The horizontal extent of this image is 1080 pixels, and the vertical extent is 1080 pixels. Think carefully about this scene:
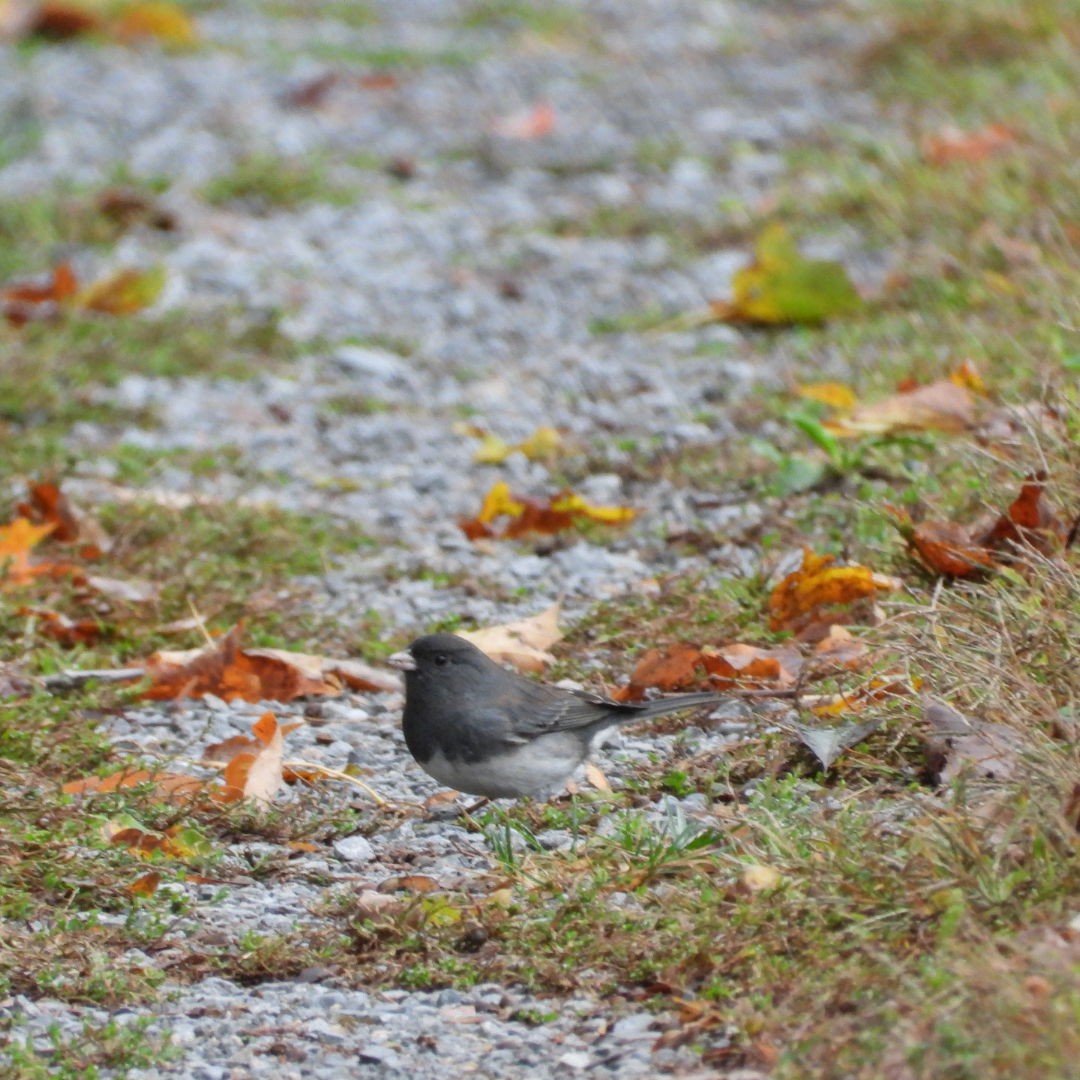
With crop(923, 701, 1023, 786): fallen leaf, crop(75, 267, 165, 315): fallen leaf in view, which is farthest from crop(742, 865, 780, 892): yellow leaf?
crop(75, 267, 165, 315): fallen leaf

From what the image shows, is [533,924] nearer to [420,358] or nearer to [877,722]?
[877,722]

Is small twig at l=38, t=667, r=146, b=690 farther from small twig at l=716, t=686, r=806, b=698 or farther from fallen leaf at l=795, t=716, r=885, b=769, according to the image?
fallen leaf at l=795, t=716, r=885, b=769

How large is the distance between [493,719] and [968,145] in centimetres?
530

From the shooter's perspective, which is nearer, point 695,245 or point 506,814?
point 506,814

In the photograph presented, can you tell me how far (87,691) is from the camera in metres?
4.62

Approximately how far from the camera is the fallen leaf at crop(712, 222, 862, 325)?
7.20m

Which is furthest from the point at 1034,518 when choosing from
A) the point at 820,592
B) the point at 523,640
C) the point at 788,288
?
the point at 788,288

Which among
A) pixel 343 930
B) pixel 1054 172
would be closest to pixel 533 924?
pixel 343 930

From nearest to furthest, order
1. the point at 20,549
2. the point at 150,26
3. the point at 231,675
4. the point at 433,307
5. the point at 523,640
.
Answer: the point at 231,675 → the point at 523,640 → the point at 20,549 → the point at 433,307 → the point at 150,26

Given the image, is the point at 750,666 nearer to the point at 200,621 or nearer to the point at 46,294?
the point at 200,621

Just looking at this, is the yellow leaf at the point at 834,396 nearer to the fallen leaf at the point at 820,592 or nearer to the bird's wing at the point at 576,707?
the fallen leaf at the point at 820,592

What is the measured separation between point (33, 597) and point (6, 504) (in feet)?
2.03

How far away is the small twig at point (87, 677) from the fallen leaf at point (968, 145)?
4996 mm

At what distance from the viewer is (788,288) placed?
728 centimetres
